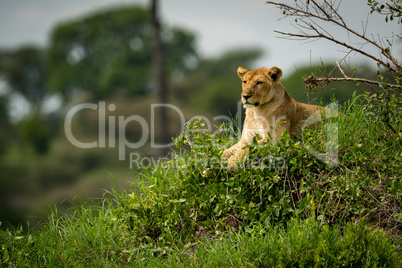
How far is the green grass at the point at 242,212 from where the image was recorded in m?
5.50

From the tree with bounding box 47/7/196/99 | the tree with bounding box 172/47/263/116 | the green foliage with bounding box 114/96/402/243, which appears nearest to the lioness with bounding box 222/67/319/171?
the green foliage with bounding box 114/96/402/243

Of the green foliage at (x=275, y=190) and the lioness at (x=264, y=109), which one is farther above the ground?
the lioness at (x=264, y=109)

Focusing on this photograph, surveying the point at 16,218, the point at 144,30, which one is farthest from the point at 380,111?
the point at 144,30

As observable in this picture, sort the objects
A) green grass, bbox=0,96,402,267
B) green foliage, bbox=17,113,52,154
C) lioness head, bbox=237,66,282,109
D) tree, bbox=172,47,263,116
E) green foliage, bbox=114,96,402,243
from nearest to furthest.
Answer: green grass, bbox=0,96,402,267 < green foliage, bbox=114,96,402,243 < lioness head, bbox=237,66,282,109 < green foliage, bbox=17,113,52,154 < tree, bbox=172,47,263,116

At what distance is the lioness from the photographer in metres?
6.04

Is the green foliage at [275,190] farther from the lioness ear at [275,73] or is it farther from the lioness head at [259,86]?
the lioness ear at [275,73]

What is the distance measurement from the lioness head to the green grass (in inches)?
18.5

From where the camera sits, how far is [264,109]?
618cm

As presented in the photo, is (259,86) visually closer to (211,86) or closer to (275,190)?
(275,190)

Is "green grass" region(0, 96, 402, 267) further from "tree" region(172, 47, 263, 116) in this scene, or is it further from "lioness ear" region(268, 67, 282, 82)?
"tree" region(172, 47, 263, 116)

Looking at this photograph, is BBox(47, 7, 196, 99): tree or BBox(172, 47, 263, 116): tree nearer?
BBox(172, 47, 263, 116): tree

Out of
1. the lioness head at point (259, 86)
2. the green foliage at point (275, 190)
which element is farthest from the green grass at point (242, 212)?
the lioness head at point (259, 86)

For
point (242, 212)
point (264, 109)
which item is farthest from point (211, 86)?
point (242, 212)

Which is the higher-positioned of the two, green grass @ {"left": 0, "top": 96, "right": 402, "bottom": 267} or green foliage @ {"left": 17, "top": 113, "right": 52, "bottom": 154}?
green grass @ {"left": 0, "top": 96, "right": 402, "bottom": 267}
